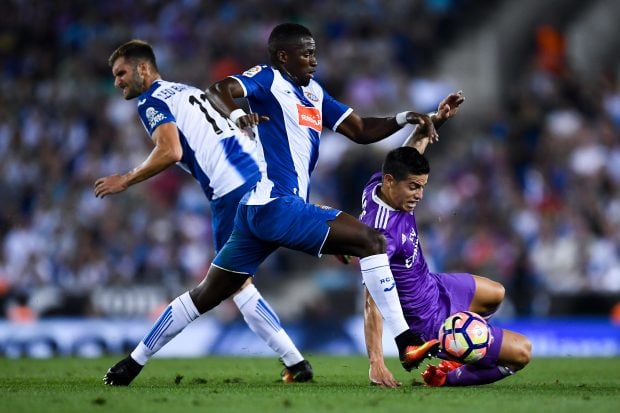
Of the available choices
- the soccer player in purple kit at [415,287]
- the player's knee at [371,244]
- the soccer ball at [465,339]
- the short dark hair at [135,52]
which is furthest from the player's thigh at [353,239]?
the short dark hair at [135,52]

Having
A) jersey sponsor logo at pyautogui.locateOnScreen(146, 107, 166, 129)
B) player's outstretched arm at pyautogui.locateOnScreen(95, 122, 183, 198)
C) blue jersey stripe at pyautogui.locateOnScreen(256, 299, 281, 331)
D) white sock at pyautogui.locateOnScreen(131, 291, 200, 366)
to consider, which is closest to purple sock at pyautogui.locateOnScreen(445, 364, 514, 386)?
blue jersey stripe at pyautogui.locateOnScreen(256, 299, 281, 331)

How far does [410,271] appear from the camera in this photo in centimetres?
845

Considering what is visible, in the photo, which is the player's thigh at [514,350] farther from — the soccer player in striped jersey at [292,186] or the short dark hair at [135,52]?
the short dark hair at [135,52]

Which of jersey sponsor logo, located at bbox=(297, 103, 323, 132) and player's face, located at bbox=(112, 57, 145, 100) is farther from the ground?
player's face, located at bbox=(112, 57, 145, 100)

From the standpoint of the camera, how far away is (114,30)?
69.3 feet

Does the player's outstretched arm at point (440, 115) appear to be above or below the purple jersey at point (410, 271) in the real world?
above

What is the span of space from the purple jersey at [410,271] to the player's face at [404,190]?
78 millimetres

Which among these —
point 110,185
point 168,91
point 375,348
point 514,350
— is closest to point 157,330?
point 110,185

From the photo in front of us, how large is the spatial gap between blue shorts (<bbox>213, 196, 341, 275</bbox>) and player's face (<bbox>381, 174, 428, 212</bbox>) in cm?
59

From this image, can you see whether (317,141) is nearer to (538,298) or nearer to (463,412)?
(463,412)

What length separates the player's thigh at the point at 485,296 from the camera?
28.8 ft

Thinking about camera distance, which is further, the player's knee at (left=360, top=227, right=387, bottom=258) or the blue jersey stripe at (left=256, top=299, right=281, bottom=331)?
the blue jersey stripe at (left=256, top=299, right=281, bottom=331)

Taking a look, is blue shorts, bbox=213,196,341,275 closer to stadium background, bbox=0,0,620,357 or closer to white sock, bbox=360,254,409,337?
white sock, bbox=360,254,409,337

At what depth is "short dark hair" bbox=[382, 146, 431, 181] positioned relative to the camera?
8188 mm
